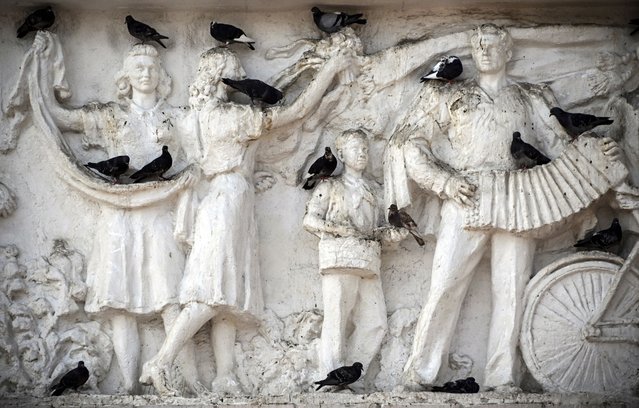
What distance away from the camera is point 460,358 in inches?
507

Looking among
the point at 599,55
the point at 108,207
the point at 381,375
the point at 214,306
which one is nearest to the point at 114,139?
the point at 108,207

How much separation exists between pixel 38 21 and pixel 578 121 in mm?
3791

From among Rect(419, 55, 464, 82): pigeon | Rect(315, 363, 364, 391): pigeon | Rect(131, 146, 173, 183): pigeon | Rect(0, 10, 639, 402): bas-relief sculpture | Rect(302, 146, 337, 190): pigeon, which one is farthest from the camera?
Rect(419, 55, 464, 82): pigeon

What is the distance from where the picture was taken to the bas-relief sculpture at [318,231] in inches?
501

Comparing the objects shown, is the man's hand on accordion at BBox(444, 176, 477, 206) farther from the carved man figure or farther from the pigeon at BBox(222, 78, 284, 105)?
the pigeon at BBox(222, 78, 284, 105)

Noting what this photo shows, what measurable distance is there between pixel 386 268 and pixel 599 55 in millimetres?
2123

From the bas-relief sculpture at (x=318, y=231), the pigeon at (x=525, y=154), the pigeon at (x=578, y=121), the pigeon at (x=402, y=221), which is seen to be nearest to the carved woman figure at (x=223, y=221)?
the bas-relief sculpture at (x=318, y=231)

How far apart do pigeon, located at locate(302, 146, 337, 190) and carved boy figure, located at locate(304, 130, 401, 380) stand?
0.21 ft

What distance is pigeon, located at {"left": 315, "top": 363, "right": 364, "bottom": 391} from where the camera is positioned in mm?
12438

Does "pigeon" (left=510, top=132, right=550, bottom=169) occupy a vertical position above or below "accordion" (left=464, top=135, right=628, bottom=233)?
above

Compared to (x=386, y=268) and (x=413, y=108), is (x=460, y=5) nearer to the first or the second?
(x=413, y=108)

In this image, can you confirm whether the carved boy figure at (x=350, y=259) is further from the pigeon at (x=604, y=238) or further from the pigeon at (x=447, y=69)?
the pigeon at (x=604, y=238)

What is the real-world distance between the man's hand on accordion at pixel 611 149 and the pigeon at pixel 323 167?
71.9 inches

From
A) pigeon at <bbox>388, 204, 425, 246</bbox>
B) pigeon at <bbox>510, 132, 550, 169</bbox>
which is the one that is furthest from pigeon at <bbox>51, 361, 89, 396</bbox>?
pigeon at <bbox>510, 132, 550, 169</bbox>
